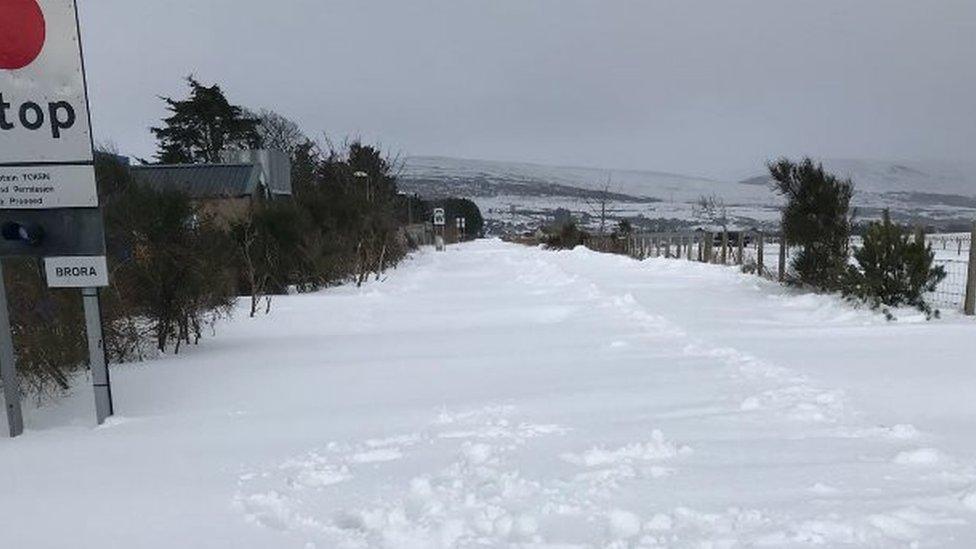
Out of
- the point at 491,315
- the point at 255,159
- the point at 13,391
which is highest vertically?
the point at 255,159

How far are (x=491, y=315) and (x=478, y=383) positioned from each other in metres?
5.63

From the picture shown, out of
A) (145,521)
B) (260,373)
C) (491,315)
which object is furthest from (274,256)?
(145,521)

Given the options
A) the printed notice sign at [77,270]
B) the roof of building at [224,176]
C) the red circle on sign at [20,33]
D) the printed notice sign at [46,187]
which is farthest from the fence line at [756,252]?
the roof of building at [224,176]

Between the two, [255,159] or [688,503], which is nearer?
[688,503]

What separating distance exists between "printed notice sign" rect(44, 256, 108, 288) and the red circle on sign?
1364 millimetres

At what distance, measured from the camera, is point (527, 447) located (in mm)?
4395

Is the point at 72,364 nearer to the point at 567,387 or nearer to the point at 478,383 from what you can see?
the point at 478,383

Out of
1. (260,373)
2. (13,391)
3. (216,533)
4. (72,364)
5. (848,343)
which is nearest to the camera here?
(216,533)

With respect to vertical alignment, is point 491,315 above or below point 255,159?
below

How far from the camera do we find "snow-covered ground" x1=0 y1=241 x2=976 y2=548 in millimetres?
3266

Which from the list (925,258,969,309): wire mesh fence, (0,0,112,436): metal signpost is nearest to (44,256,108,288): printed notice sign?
(0,0,112,436): metal signpost

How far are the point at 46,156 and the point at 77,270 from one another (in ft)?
2.71

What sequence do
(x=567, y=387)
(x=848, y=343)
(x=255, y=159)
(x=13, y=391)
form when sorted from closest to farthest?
1. (x=13, y=391)
2. (x=567, y=387)
3. (x=848, y=343)
4. (x=255, y=159)

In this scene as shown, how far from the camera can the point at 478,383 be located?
20.9ft
